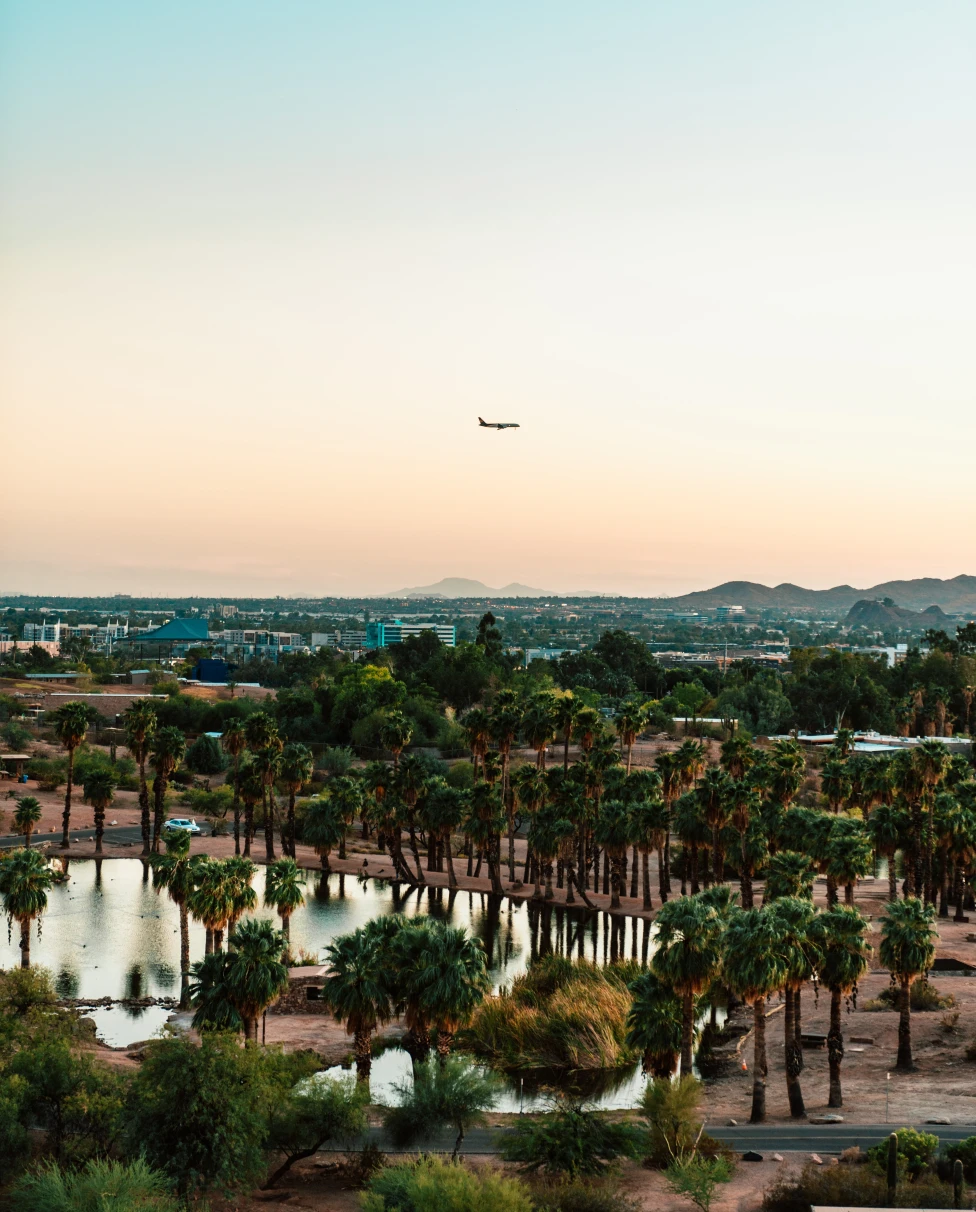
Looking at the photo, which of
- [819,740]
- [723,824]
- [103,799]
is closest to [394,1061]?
[723,824]

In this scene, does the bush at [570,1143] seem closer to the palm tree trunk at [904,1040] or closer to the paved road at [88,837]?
the palm tree trunk at [904,1040]

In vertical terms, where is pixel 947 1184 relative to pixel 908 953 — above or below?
below

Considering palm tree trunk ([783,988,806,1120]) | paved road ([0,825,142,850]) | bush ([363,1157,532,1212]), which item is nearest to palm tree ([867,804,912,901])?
palm tree trunk ([783,988,806,1120])

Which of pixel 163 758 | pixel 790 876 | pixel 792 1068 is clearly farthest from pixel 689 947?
pixel 163 758

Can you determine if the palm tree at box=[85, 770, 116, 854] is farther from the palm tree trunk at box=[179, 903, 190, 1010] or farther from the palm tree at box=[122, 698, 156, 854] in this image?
the palm tree trunk at box=[179, 903, 190, 1010]

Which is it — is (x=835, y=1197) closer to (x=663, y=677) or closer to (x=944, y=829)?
(x=944, y=829)

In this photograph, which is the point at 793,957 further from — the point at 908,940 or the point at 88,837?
the point at 88,837
